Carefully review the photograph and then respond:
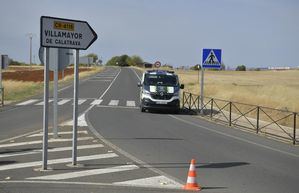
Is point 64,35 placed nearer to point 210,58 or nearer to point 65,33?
point 65,33

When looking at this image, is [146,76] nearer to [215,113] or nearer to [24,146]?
[215,113]

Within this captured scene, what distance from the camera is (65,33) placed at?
10.5 meters

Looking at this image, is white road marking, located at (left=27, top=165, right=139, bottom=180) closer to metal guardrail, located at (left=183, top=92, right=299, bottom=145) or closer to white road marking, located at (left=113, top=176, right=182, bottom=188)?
white road marking, located at (left=113, top=176, right=182, bottom=188)

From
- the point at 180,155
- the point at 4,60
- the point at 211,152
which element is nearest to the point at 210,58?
the point at 211,152

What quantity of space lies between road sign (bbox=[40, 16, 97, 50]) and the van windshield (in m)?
17.1

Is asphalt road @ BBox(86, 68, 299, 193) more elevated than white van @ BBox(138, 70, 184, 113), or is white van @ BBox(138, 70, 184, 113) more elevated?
white van @ BBox(138, 70, 184, 113)

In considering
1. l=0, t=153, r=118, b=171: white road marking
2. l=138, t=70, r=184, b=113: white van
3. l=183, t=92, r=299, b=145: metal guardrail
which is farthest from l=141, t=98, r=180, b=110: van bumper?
l=0, t=153, r=118, b=171: white road marking

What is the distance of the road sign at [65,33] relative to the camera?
1020cm

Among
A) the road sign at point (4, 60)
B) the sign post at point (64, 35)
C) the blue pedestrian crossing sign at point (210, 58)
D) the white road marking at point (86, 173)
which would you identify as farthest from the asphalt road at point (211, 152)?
the road sign at point (4, 60)

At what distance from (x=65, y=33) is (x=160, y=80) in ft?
58.2

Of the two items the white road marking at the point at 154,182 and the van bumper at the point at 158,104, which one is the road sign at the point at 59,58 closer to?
the white road marking at the point at 154,182

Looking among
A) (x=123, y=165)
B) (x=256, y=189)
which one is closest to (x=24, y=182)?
(x=123, y=165)

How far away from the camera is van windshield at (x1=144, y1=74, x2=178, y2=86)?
28.0 meters

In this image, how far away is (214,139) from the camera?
17078mm
